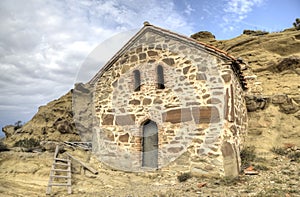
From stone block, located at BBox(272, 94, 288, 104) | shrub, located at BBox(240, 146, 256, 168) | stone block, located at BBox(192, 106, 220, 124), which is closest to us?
stone block, located at BBox(192, 106, 220, 124)

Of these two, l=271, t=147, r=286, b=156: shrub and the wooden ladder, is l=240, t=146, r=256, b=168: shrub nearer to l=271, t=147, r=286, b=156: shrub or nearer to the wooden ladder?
l=271, t=147, r=286, b=156: shrub

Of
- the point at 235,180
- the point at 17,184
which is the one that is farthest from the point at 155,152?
the point at 17,184

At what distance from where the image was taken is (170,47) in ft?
31.5

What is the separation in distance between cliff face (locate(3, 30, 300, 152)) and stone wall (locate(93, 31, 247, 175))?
1.57m

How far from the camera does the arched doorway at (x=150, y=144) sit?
9.27m

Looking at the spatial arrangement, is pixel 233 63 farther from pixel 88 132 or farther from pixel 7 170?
pixel 88 132

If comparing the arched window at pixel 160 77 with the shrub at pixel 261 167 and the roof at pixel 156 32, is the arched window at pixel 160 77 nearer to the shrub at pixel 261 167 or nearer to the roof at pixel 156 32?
the roof at pixel 156 32

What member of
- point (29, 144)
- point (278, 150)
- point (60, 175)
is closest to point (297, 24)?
point (278, 150)

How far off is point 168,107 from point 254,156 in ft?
14.0

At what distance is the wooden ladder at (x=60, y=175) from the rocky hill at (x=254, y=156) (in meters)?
0.28

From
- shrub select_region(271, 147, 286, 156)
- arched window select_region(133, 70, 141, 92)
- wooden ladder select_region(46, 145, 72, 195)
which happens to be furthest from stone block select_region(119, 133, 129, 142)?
shrub select_region(271, 147, 286, 156)

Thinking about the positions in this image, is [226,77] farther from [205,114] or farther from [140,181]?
[140,181]

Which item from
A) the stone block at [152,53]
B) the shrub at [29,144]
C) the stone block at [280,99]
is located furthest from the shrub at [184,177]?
the shrub at [29,144]

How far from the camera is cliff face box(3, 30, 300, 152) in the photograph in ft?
36.0
